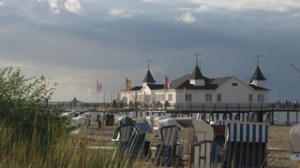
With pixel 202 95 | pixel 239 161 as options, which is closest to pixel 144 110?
pixel 202 95

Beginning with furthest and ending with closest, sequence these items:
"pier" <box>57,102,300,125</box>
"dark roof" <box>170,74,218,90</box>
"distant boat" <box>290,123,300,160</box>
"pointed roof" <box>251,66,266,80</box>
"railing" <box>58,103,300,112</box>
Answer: "pointed roof" <box>251,66,266,80</box>
"dark roof" <box>170,74,218,90</box>
"railing" <box>58,103,300,112</box>
"pier" <box>57,102,300,125</box>
"distant boat" <box>290,123,300,160</box>

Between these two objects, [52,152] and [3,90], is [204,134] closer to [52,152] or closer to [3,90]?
[3,90]

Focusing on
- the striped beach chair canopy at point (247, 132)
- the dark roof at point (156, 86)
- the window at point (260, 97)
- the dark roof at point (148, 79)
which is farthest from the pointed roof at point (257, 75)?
the striped beach chair canopy at point (247, 132)

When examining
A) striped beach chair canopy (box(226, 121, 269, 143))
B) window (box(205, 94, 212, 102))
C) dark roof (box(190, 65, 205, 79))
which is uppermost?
dark roof (box(190, 65, 205, 79))

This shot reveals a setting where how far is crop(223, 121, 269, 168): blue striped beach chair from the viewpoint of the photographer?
1162cm

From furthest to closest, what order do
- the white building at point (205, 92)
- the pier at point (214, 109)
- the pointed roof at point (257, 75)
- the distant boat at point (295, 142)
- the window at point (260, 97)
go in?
the pointed roof at point (257, 75)
the window at point (260, 97)
the white building at point (205, 92)
the pier at point (214, 109)
the distant boat at point (295, 142)

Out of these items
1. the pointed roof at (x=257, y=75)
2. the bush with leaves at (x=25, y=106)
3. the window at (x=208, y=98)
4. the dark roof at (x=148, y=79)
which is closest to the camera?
the bush with leaves at (x=25, y=106)

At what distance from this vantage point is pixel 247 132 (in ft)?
38.3

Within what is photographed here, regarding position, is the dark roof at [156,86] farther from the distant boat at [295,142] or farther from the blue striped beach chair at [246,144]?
the blue striped beach chair at [246,144]

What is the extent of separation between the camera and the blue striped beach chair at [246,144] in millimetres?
11617

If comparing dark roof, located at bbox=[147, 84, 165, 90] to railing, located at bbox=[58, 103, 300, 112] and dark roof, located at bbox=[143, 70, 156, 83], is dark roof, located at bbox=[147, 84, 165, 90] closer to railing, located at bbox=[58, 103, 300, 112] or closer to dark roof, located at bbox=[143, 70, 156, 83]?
dark roof, located at bbox=[143, 70, 156, 83]

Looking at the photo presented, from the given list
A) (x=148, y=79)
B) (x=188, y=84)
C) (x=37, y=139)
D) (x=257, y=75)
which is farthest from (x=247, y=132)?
(x=148, y=79)

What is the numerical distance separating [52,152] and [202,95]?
53711mm

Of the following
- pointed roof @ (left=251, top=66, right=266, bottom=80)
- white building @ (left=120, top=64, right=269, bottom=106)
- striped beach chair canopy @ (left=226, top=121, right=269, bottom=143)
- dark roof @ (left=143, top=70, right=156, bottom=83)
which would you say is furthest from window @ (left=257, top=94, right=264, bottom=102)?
striped beach chair canopy @ (left=226, top=121, right=269, bottom=143)
